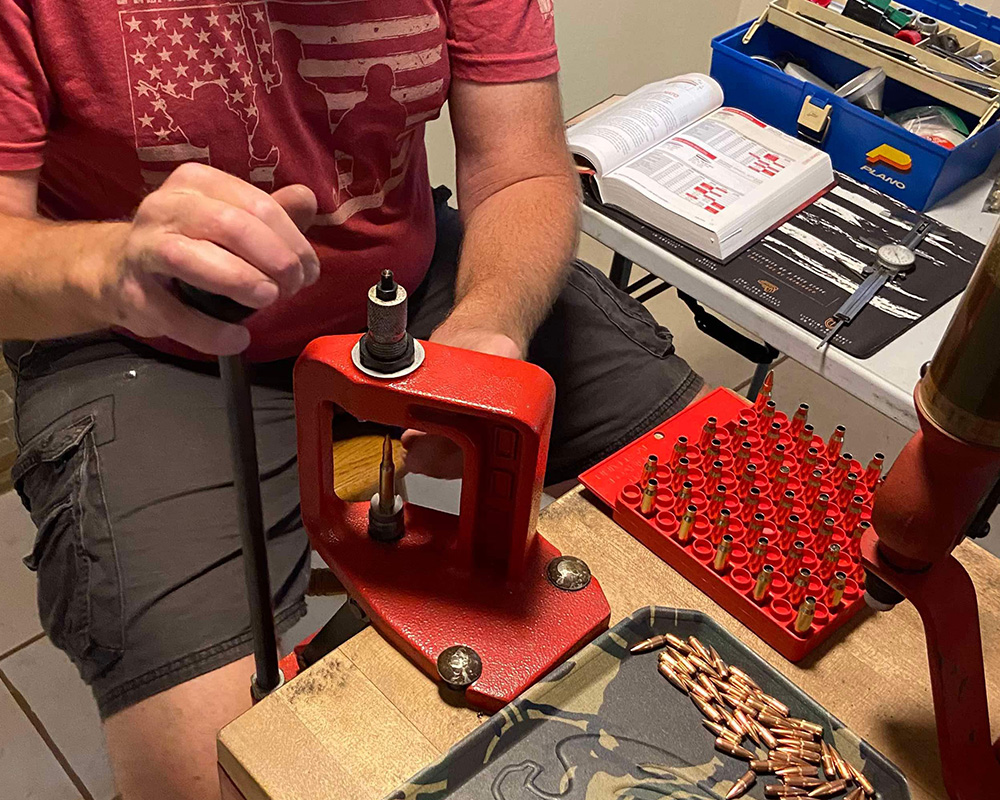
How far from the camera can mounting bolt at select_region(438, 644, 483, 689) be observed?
0.64 m

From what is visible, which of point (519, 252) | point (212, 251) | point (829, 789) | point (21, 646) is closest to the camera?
point (212, 251)

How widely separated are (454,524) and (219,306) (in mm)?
301

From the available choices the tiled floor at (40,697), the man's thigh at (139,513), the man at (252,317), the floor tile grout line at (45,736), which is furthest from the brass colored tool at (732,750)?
the floor tile grout line at (45,736)

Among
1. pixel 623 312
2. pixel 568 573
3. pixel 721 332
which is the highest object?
pixel 568 573

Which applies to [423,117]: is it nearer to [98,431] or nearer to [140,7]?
[140,7]

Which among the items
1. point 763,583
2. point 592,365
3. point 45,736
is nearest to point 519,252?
point 592,365

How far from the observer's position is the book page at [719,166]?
1.15 m

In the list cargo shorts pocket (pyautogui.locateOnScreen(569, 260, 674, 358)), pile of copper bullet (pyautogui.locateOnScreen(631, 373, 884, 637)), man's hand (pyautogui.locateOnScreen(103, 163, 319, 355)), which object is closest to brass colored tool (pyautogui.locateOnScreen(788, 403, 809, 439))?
pile of copper bullet (pyautogui.locateOnScreen(631, 373, 884, 637))

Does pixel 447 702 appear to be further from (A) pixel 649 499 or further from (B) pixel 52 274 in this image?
(B) pixel 52 274

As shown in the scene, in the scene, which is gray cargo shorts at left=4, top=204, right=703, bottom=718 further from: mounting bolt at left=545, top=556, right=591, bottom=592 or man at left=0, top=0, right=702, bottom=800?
mounting bolt at left=545, top=556, right=591, bottom=592

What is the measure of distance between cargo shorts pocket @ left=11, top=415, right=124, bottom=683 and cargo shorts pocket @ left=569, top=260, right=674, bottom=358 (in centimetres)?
60

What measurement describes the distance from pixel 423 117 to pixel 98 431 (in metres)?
0.48

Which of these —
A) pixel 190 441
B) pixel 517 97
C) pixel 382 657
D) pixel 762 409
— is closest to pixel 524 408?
pixel 382 657

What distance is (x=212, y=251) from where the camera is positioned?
51cm
